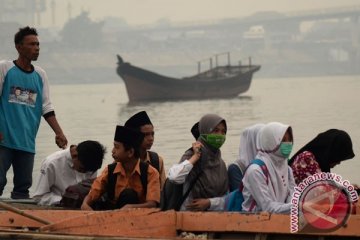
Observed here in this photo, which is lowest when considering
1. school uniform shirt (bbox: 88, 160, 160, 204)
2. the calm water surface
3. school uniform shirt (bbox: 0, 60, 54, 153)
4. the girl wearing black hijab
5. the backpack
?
the calm water surface

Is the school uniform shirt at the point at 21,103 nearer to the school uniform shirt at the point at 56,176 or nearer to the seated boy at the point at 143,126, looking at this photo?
the school uniform shirt at the point at 56,176

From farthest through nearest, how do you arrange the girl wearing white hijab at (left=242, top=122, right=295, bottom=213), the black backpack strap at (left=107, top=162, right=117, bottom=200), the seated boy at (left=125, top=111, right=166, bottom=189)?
the seated boy at (left=125, top=111, right=166, bottom=189) → the black backpack strap at (left=107, top=162, right=117, bottom=200) → the girl wearing white hijab at (left=242, top=122, right=295, bottom=213)

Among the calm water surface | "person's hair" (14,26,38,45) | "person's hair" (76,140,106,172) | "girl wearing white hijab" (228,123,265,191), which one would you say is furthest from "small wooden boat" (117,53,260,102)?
"girl wearing white hijab" (228,123,265,191)

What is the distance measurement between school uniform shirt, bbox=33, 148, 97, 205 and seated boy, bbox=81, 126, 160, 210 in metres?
0.57

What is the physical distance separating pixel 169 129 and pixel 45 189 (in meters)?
21.5

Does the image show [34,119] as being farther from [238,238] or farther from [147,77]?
[147,77]

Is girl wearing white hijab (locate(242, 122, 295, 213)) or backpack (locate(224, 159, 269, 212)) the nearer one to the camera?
girl wearing white hijab (locate(242, 122, 295, 213))

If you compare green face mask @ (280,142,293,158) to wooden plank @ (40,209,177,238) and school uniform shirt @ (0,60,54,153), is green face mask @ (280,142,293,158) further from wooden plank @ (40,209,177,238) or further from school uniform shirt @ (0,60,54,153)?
school uniform shirt @ (0,60,54,153)

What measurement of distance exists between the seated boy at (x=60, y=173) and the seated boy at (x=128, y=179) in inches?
16.8

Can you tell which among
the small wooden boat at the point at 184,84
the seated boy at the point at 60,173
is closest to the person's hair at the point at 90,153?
the seated boy at the point at 60,173

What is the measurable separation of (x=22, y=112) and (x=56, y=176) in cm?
58

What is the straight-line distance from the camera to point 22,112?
6.94 m

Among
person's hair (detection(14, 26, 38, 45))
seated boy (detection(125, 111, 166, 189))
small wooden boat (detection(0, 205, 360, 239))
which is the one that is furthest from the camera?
person's hair (detection(14, 26, 38, 45))

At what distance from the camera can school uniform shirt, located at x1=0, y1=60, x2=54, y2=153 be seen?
22.5 feet
